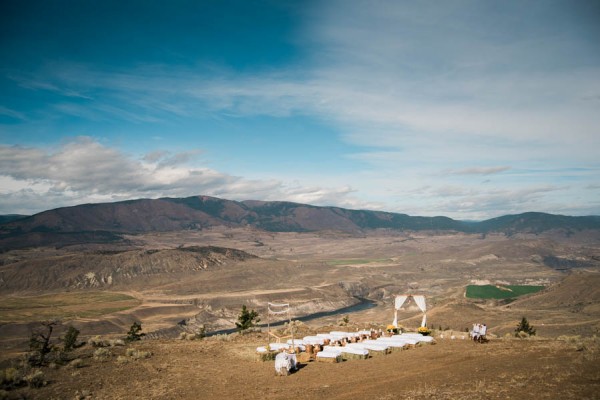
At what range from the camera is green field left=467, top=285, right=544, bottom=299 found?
110588 millimetres

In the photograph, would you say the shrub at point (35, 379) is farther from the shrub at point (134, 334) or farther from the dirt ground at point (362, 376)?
the shrub at point (134, 334)

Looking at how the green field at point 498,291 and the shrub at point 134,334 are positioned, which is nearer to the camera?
the shrub at point 134,334

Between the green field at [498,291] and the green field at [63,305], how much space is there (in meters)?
93.7

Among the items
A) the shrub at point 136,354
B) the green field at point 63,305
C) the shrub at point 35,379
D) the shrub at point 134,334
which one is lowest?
the green field at point 63,305

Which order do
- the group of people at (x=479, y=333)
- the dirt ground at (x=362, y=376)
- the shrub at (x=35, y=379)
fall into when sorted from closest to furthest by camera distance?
the dirt ground at (x=362, y=376) → the shrub at (x=35, y=379) → the group of people at (x=479, y=333)

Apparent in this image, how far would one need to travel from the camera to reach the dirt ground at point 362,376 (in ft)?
46.1

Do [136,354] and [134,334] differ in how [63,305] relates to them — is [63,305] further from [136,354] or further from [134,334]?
[136,354]

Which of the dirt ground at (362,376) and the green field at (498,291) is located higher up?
the dirt ground at (362,376)

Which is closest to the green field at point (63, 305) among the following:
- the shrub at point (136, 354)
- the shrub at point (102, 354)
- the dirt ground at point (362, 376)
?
the shrub at point (102, 354)

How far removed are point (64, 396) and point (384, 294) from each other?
402 ft

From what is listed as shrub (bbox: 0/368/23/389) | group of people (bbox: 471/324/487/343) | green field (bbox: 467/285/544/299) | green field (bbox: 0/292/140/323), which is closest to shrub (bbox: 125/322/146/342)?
shrub (bbox: 0/368/23/389)

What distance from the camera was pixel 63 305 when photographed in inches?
4040

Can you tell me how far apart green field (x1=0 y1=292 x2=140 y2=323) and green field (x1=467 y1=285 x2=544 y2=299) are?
93.7 meters

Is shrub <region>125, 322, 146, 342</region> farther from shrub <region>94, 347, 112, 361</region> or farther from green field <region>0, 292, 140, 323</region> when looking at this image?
green field <region>0, 292, 140, 323</region>
